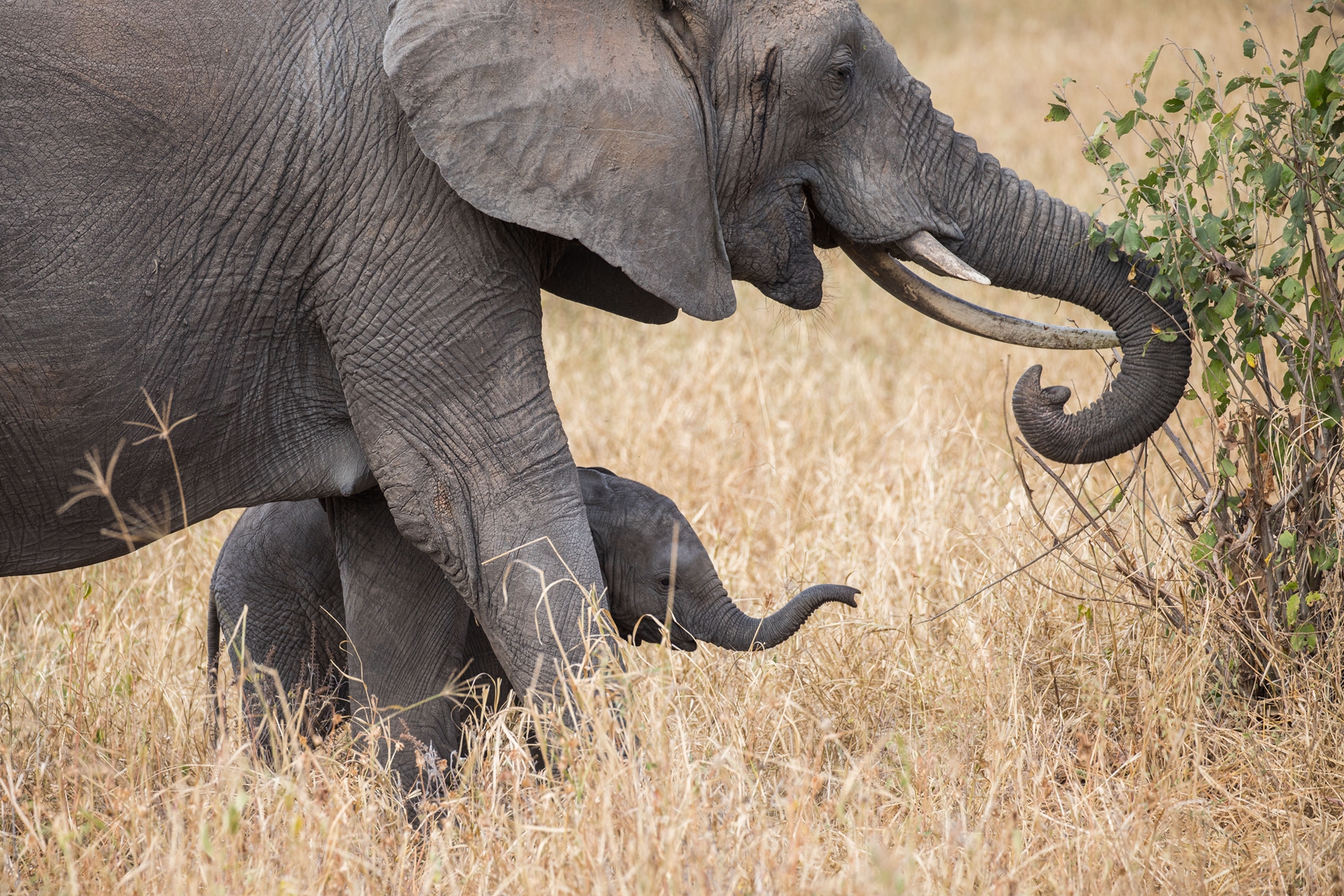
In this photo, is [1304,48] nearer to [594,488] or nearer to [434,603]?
[594,488]

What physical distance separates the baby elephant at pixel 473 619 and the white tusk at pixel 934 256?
85cm

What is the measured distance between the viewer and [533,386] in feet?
10.2

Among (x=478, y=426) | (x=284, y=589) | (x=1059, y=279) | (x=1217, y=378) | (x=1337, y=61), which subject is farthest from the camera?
(x=284, y=589)

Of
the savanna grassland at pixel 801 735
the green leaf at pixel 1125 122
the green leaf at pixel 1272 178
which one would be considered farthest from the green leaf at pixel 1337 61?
the savanna grassland at pixel 801 735

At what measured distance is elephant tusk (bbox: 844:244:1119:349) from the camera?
3432 millimetres

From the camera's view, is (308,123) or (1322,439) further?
(1322,439)

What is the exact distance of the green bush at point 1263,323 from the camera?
344 cm

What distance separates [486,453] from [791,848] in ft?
3.53

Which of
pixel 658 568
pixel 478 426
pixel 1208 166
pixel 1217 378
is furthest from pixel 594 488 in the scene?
pixel 1208 166

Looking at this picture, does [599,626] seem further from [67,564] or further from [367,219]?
[67,564]

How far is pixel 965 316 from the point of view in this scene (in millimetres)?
3482

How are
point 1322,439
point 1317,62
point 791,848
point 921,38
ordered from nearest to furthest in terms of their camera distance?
point 791,848, point 1322,439, point 1317,62, point 921,38

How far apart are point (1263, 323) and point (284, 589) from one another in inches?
109

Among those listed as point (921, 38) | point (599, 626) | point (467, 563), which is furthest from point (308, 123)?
point (921, 38)
